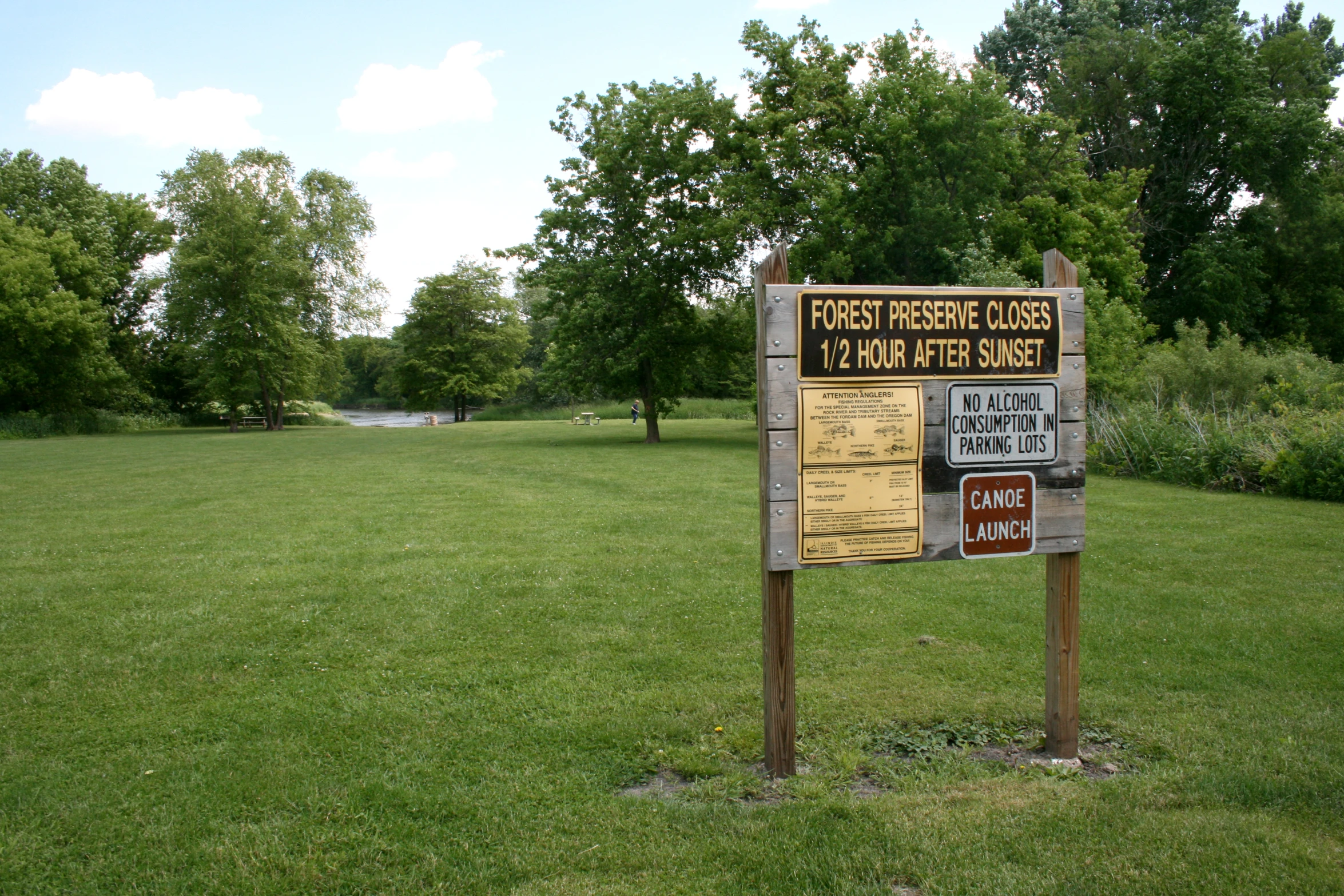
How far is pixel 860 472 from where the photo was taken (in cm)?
418

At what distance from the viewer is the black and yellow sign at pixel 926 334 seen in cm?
409

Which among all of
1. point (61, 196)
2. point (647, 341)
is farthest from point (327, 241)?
point (647, 341)

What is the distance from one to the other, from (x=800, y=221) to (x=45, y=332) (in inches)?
1302

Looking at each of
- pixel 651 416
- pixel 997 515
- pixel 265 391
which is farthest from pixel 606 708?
pixel 265 391

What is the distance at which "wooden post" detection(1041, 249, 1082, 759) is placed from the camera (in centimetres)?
439

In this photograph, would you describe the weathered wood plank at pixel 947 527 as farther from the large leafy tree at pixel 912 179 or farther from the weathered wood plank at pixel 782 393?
the large leafy tree at pixel 912 179

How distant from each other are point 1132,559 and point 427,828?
25.2ft

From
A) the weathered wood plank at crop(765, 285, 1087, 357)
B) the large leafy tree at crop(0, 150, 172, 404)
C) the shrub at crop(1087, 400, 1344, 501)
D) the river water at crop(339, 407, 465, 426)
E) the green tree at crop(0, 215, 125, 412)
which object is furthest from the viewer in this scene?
the river water at crop(339, 407, 465, 426)

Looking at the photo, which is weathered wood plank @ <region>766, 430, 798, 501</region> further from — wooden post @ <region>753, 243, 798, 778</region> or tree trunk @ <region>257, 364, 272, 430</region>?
tree trunk @ <region>257, 364, 272, 430</region>

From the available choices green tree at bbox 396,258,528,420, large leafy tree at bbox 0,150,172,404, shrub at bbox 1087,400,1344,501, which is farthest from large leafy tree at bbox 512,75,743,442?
green tree at bbox 396,258,528,420

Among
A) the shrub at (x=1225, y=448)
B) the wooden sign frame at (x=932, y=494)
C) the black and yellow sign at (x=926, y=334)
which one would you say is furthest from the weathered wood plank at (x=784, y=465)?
the shrub at (x=1225, y=448)

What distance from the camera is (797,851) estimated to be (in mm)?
3562

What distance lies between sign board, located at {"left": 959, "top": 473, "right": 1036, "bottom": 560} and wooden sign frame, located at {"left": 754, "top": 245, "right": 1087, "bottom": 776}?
4 cm

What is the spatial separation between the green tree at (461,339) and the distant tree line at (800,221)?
842cm
